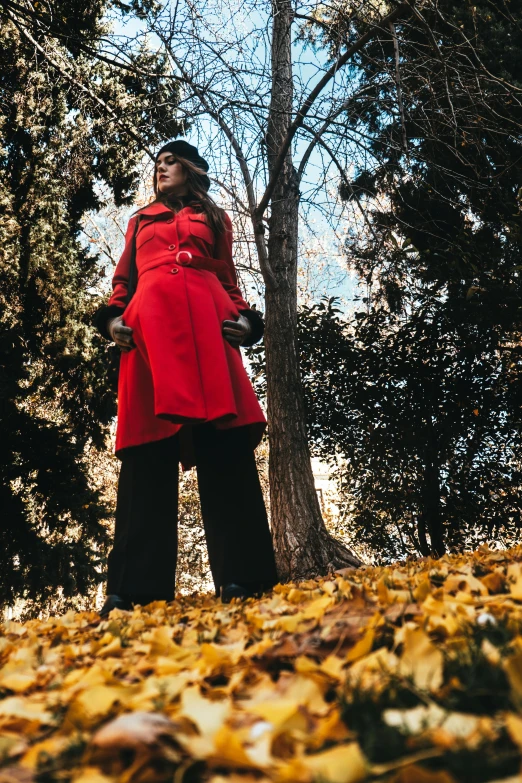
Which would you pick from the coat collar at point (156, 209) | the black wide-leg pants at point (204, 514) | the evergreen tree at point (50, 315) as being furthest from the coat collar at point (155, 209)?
the evergreen tree at point (50, 315)

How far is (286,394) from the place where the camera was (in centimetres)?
420

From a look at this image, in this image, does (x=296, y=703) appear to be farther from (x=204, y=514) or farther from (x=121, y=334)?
(x=121, y=334)

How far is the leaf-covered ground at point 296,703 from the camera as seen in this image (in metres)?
0.64

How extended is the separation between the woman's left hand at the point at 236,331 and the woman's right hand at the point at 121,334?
17.3 inches

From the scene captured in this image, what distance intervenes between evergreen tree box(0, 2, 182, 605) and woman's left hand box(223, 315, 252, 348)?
2924 millimetres

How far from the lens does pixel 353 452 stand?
5312 millimetres

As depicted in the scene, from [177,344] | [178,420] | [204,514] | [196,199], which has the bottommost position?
[204,514]

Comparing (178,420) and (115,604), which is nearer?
(115,604)

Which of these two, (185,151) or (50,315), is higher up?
(50,315)

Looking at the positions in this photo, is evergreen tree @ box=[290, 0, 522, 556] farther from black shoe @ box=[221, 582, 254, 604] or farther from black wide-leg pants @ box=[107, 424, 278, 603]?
black shoe @ box=[221, 582, 254, 604]

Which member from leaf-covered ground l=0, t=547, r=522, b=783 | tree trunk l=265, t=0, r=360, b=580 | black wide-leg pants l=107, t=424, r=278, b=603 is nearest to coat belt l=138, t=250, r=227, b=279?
black wide-leg pants l=107, t=424, r=278, b=603

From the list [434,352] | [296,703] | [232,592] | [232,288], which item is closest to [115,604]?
[232,592]

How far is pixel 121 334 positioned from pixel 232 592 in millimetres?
1241

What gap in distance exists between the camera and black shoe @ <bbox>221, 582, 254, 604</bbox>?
2.46 metres
